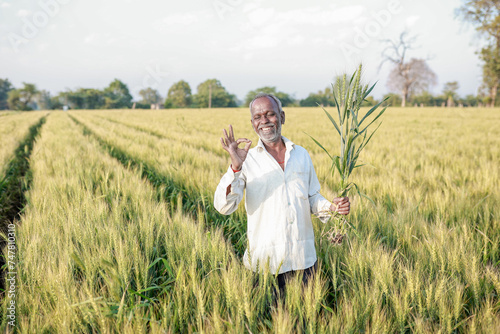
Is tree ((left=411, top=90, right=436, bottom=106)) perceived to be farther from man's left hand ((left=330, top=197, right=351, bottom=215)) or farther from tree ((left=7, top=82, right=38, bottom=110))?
tree ((left=7, top=82, right=38, bottom=110))

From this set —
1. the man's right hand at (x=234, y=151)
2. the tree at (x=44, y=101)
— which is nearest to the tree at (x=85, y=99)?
the tree at (x=44, y=101)

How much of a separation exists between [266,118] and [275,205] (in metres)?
0.43

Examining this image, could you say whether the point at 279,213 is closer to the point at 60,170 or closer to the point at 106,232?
the point at 106,232

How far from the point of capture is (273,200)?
1.40 metres

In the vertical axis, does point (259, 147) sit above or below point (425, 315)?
above

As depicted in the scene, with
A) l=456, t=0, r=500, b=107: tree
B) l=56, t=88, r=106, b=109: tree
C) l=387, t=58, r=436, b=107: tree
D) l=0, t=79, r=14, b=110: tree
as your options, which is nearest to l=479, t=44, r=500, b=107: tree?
l=456, t=0, r=500, b=107: tree

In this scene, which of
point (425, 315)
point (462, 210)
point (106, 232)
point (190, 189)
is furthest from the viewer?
point (190, 189)

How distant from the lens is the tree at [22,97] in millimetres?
62969

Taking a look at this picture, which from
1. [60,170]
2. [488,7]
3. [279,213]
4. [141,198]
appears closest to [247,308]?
[279,213]

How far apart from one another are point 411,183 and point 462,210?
0.94 m

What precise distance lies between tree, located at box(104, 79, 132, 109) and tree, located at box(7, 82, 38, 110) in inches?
626

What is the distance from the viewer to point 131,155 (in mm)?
4988

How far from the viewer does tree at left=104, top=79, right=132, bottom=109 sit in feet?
217

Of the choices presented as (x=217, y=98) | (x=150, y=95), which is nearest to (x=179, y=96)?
(x=150, y=95)
